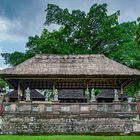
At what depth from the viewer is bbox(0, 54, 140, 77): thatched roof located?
26.1 meters

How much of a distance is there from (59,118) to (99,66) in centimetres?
521

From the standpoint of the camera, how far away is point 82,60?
2878 cm

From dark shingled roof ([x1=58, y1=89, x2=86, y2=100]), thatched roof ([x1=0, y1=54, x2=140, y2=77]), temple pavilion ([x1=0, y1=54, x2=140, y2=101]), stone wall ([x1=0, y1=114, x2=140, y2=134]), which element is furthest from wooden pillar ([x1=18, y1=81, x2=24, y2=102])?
dark shingled roof ([x1=58, y1=89, x2=86, y2=100])

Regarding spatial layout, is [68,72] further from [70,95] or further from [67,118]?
[70,95]

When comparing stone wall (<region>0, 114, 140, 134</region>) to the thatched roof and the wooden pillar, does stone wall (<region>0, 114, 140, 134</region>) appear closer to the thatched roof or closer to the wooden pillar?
the wooden pillar

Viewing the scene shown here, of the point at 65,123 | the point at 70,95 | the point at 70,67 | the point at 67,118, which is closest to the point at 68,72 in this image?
the point at 70,67

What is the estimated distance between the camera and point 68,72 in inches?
1038

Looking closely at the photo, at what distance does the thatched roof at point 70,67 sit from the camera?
85.6 ft

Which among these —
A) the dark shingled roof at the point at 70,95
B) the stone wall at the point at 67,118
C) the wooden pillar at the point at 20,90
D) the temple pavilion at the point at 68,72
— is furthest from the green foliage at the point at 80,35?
the stone wall at the point at 67,118

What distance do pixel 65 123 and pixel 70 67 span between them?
4565mm

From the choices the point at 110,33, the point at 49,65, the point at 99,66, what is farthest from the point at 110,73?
the point at 110,33

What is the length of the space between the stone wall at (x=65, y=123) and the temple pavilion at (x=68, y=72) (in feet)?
8.70

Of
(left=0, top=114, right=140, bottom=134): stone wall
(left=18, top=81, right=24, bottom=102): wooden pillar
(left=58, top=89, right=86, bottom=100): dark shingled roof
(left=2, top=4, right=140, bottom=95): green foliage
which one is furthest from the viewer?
(left=2, top=4, right=140, bottom=95): green foliage

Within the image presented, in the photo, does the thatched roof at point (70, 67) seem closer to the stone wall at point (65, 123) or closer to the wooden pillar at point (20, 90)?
the wooden pillar at point (20, 90)
